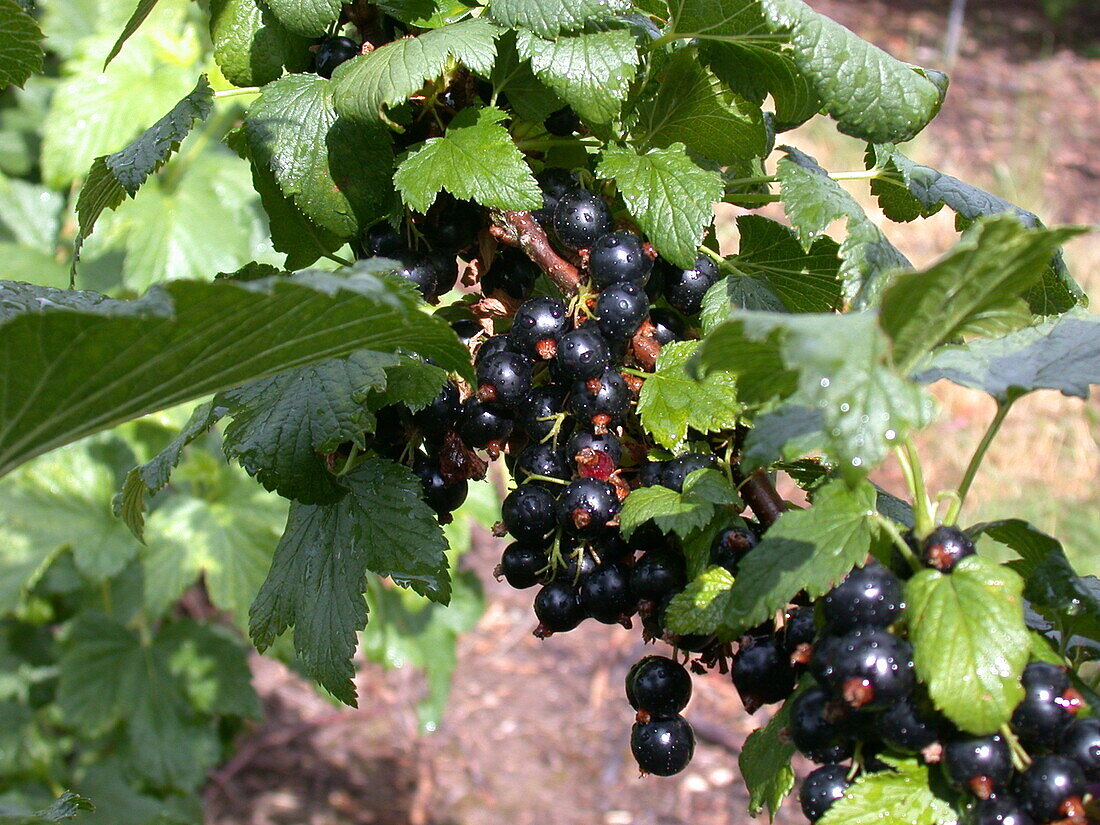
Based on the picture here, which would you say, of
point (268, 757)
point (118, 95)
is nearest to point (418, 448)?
point (118, 95)

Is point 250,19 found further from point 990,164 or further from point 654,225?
point 990,164

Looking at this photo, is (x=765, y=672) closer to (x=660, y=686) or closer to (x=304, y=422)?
(x=660, y=686)

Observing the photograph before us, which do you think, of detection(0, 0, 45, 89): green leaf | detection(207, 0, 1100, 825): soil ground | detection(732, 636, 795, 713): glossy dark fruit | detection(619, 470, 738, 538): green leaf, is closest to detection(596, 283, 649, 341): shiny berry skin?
detection(619, 470, 738, 538): green leaf

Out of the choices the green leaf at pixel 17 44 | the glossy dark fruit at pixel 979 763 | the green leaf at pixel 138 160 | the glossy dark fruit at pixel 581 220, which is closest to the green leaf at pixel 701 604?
the glossy dark fruit at pixel 979 763

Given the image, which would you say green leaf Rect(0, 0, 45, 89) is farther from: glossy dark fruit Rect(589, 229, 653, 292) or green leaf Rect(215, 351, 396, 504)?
glossy dark fruit Rect(589, 229, 653, 292)

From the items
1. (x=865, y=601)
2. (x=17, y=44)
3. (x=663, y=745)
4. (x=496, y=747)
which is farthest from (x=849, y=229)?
(x=496, y=747)

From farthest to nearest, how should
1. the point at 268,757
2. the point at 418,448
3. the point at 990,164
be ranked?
1. the point at 990,164
2. the point at 268,757
3. the point at 418,448
